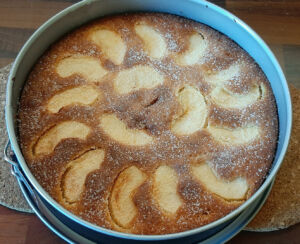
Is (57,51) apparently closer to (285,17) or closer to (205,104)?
(205,104)

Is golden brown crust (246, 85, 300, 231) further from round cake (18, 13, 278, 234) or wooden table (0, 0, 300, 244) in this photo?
wooden table (0, 0, 300, 244)

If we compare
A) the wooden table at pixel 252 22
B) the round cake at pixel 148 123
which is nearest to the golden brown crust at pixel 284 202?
the round cake at pixel 148 123

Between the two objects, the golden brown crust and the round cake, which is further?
the golden brown crust

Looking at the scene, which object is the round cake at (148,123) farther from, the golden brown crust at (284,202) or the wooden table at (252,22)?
the wooden table at (252,22)

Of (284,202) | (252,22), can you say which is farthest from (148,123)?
(252,22)

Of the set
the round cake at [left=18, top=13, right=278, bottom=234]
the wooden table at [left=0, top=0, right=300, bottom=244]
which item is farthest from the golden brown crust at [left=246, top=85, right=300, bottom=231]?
the wooden table at [left=0, top=0, right=300, bottom=244]

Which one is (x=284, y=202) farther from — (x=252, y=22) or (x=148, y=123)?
(x=252, y=22)
